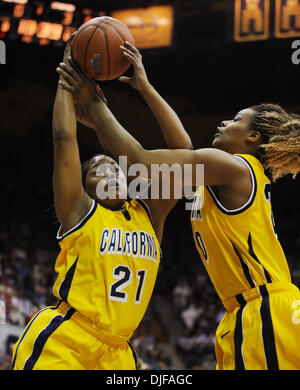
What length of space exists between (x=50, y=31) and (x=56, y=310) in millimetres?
6906

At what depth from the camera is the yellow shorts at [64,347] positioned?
2.56 metres

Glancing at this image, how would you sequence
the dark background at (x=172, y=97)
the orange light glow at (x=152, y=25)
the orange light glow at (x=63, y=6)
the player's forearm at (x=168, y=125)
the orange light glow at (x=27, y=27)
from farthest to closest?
the dark background at (x=172, y=97) → the orange light glow at (x=63, y=6) → the orange light glow at (x=27, y=27) → the orange light glow at (x=152, y=25) → the player's forearm at (x=168, y=125)

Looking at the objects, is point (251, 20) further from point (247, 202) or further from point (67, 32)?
point (247, 202)

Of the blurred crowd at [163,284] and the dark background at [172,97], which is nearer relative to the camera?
the blurred crowd at [163,284]

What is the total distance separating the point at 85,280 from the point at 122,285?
0.60 ft

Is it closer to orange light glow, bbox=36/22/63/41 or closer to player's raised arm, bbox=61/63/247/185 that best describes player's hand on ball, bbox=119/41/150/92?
player's raised arm, bbox=61/63/247/185

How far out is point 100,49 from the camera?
9.11 feet

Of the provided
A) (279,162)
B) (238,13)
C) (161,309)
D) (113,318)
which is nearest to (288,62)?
(238,13)

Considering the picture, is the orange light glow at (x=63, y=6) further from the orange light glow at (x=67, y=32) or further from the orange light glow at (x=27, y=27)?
the orange light glow at (x=27, y=27)

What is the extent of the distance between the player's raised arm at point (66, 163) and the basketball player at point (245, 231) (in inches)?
4.8

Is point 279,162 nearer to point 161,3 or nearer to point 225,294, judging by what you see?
point 225,294

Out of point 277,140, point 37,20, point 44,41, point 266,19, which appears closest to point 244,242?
point 277,140

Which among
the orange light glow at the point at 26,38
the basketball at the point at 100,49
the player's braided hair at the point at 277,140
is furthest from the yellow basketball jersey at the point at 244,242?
the orange light glow at the point at 26,38

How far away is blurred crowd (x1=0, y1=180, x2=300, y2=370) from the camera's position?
373 inches
